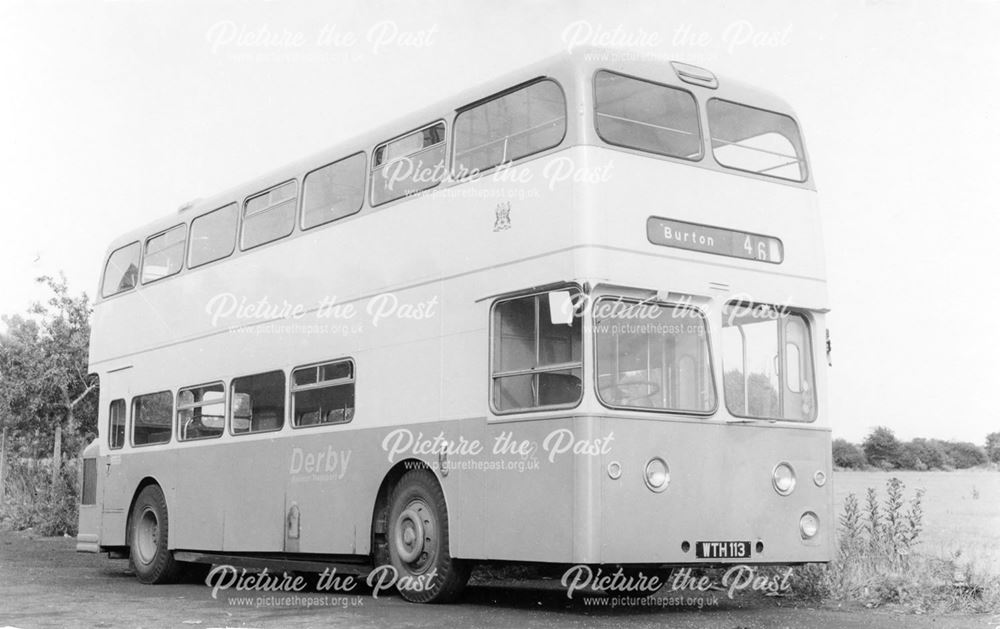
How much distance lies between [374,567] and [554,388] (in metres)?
3.07

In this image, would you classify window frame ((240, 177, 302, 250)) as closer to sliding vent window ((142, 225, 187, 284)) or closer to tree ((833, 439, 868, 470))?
sliding vent window ((142, 225, 187, 284))

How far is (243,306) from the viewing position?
14.3 meters

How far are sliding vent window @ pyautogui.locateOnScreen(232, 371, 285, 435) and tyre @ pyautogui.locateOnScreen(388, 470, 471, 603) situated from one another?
232cm

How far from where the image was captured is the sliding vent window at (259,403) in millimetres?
13438

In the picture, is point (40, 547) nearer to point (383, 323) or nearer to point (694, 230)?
point (383, 323)

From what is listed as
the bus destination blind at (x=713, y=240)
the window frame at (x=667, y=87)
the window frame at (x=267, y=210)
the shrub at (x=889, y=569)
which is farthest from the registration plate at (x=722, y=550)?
the window frame at (x=267, y=210)

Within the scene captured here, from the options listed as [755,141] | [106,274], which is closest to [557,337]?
[755,141]

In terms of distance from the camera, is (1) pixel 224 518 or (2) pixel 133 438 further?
(2) pixel 133 438

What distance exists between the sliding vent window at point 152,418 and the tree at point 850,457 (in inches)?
314

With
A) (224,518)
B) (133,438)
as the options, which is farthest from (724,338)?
(133,438)

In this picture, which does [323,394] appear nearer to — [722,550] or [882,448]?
[722,550]

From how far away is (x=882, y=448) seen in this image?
45.9 ft

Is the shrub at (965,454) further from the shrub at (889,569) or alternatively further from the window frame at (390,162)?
the window frame at (390,162)

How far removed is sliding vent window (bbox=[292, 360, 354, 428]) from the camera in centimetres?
1244
